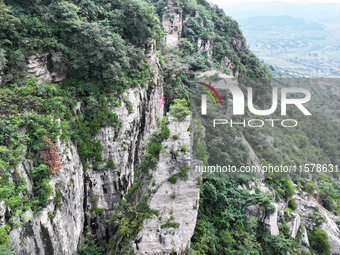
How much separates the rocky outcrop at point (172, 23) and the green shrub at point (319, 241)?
102ft

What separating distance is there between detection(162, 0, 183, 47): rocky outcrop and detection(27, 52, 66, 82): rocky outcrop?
80.8 ft

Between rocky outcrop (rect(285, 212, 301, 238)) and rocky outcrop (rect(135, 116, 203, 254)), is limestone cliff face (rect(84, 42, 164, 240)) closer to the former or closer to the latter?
rocky outcrop (rect(135, 116, 203, 254))

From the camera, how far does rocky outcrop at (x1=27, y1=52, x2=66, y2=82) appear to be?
49.9 feet

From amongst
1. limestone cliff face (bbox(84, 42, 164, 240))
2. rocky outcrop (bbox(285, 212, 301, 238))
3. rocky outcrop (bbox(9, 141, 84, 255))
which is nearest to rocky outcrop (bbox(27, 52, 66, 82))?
limestone cliff face (bbox(84, 42, 164, 240))

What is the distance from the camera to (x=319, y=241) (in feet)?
60.4

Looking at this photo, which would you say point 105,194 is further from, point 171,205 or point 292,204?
point 292,204

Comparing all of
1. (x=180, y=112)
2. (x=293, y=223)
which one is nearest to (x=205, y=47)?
(x=180, y=112)

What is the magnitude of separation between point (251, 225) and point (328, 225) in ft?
23.6

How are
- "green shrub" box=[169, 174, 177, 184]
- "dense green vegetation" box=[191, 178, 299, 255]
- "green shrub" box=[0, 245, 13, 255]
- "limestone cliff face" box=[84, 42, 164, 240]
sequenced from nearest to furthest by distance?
"green shrub" box=[0, 245, 13, 255]
"green shrub" box=[169, 174, 177, 184]
"dense green vegetation" box=[191, 178, 299, 255]
"limestone cliff face" box=[84, 42, 164, 240]

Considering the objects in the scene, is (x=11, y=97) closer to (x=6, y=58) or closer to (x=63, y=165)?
(x=6, y=58)

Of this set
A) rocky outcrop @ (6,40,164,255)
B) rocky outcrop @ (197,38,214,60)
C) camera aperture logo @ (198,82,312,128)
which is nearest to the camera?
rocky outcrop @ (6,40,164,255)

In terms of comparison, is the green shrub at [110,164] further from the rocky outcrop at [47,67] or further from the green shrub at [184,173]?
the rocky outcrop at [47,67]

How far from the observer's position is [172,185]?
46.0 feet

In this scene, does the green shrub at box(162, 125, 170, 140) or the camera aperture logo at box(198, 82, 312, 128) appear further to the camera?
the green shrub at box(162, 125, 170, 140)
